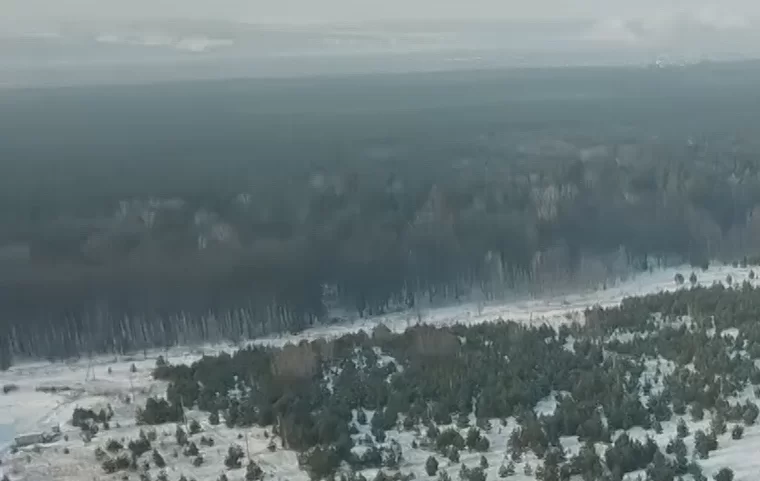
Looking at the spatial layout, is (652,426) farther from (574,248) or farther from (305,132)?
(305,132)

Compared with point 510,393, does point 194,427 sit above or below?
below

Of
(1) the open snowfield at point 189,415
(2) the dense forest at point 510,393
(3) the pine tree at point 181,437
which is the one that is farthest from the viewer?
(3) the pine tree at point 181,437

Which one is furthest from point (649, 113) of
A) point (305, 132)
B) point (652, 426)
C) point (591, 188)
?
point (652, 426)

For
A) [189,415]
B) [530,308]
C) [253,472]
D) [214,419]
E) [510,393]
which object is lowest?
[530,308]

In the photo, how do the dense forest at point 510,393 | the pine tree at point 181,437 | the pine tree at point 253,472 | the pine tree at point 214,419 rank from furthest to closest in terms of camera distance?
the pine tree at point 214,419 → the pine tree at point 181,437 → the dense forest at point 510,393 → the pine tree at point 253,472

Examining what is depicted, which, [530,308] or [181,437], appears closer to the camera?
[181,437]

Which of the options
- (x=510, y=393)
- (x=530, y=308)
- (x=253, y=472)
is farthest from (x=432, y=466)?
(x=530, y=308)

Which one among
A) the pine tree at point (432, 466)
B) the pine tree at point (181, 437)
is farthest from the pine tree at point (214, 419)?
the pine tree at point (432, 466)

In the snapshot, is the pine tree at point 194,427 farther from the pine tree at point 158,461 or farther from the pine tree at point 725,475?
the pine tree at point 725,475

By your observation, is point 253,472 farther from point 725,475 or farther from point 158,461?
point 725,475
